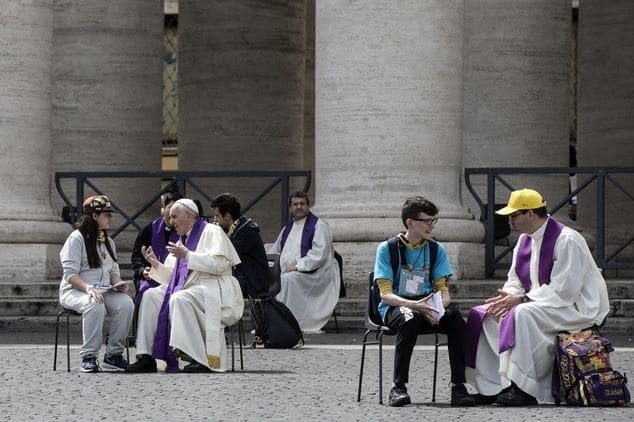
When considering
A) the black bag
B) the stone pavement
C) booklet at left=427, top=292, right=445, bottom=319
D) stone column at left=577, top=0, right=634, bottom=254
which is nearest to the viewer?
the stone pavement

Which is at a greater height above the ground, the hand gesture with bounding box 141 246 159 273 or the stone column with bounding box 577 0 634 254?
the stone column with bounding box 577 0 634 254

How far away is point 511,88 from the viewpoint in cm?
2311

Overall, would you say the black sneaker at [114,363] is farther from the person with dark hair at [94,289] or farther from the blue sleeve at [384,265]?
the blue sleeve at [384,265]

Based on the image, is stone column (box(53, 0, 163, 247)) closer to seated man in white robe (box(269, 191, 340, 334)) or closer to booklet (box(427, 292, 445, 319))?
seated man in white robe (box(269, 191, 340, 334))

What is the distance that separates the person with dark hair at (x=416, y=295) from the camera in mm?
12539

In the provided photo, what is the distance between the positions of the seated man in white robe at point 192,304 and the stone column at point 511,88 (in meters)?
8.01

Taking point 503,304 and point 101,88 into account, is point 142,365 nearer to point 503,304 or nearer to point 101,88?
point 503,304

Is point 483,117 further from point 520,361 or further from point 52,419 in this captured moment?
→ point 52,419

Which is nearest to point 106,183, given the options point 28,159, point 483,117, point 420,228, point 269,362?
point 28,159

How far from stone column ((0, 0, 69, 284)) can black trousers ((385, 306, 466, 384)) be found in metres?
8.97

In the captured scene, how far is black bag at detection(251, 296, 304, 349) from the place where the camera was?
56.6ft

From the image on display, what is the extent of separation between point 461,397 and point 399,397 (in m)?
0.43

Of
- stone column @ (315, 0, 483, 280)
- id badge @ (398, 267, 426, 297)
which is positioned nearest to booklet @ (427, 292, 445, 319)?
id badge @ (398, 267, 426, 297)

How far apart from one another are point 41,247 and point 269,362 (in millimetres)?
5862
